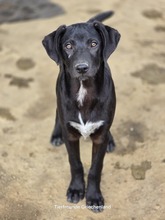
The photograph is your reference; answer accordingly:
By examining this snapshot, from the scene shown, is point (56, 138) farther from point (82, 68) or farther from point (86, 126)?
point (82, 68)

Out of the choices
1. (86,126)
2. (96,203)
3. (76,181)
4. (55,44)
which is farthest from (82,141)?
(55,44)

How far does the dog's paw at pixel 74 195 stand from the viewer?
371 cm

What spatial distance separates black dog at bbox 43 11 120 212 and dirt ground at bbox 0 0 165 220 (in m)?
0.31

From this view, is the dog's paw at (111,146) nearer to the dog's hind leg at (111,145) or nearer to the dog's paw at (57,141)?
the dog's hind leg at (111,145)

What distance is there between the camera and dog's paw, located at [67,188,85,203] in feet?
12.2

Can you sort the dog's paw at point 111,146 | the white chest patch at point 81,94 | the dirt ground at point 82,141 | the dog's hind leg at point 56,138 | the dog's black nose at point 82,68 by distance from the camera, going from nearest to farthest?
the dog's black nose at point 82,68 < the white chest patch at point 81,94 < the dirt ground at point 82,141 < the dog's paw at point 111,146 < the dog's hind leg at point 56,138

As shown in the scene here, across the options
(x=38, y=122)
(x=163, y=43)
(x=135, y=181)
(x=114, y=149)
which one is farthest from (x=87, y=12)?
(x=135, y=181)

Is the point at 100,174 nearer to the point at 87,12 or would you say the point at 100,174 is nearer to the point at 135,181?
the point at 135,181

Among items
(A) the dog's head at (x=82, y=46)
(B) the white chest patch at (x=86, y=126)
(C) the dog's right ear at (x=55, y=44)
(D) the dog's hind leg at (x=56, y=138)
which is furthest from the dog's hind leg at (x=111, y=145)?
(C) the dog's right ear at (x=55, y=44)

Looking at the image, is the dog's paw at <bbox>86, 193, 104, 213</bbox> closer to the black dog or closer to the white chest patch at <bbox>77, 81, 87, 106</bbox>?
the black dog

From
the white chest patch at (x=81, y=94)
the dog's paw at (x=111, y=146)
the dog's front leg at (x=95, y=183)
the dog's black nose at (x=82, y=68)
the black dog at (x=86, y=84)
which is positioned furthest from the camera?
the dog's paw at (x=111, y=146)

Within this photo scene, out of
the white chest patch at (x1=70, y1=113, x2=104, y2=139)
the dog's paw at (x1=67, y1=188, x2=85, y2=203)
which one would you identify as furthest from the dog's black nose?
the dog's paw at (x1=67, y1=188, x2=85, y2=203)

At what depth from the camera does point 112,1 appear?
21.9 ft

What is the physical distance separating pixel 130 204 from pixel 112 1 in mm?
3875
